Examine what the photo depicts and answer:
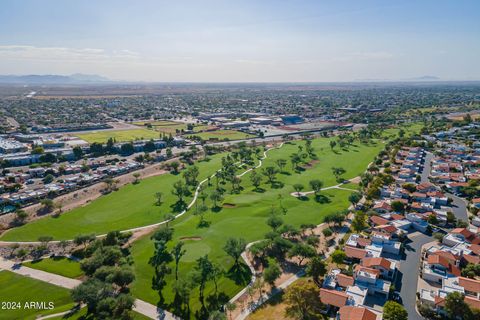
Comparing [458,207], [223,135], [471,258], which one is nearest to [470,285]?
[471,258]

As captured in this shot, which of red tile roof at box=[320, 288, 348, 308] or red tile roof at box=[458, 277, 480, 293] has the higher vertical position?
red tile roof at box=[458, 277, 480, 293]

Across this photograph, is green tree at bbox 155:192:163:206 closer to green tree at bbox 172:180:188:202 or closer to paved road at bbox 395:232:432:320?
green tree at bbox 172:180:188:202

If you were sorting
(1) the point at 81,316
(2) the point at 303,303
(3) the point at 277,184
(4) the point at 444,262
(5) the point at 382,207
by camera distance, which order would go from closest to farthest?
1. (2) the point at 303,303
2. (1) the point at 81,316
3. (4) the point at 444,262
4. (5) the point at 382,207
5. (3) the point at 277,184

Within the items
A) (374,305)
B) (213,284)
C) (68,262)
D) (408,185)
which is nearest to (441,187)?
(408,185)

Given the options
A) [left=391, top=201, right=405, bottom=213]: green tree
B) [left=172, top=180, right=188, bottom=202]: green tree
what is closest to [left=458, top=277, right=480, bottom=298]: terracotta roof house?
[left=391, top=201, right=405, bottom=213]: green tree

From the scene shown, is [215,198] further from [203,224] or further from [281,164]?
[281,164]

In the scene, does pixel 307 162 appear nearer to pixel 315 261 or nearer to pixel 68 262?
pixel 315 261

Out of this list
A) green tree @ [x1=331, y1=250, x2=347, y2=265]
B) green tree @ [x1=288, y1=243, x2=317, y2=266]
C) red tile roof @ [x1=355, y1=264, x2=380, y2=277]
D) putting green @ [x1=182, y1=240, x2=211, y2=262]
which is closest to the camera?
red tile roof @ [x1=355, y1=264, x2=380, y2=277]
